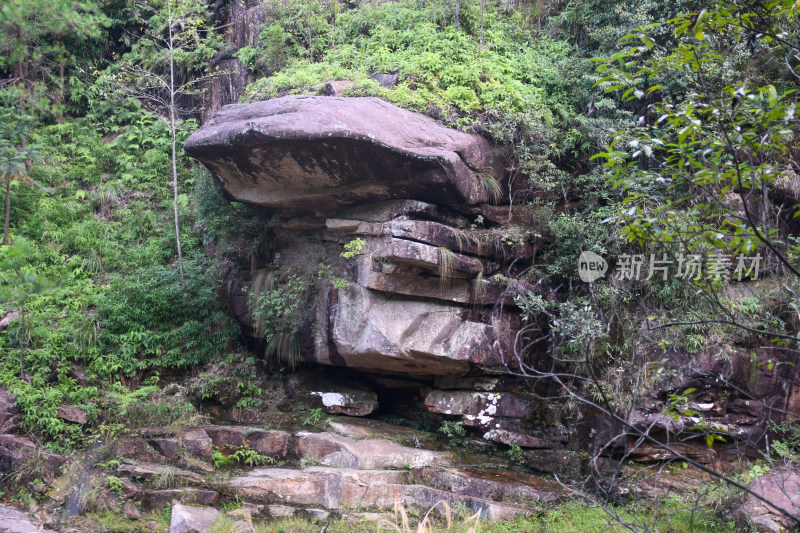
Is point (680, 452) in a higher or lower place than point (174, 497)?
higher

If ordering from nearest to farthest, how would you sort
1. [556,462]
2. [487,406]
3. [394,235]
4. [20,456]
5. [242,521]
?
[242,521] < [20,456] < [556,462] < [394,235] < [487,406]

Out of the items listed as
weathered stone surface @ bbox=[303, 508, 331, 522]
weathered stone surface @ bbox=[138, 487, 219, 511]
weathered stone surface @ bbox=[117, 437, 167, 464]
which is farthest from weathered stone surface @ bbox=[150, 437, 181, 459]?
weathered stone surface @ bbox=[303, 508, 331, 522]

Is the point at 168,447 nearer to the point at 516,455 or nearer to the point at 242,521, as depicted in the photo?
the point at 242,521

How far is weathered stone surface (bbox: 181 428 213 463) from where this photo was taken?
25.8 feet

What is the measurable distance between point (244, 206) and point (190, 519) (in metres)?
5.39

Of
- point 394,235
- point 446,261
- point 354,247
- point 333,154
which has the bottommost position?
point 446,261

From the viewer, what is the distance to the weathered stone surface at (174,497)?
694 cm

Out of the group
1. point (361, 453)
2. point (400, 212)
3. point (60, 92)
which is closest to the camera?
point (361, 453)

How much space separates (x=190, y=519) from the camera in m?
6.47

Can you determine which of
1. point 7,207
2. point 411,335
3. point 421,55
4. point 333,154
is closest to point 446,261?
point 411,335

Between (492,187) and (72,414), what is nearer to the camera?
(72,414)

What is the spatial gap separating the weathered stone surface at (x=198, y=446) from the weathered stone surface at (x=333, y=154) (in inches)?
146

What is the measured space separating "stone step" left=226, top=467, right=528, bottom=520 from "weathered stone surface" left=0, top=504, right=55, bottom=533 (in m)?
2.12

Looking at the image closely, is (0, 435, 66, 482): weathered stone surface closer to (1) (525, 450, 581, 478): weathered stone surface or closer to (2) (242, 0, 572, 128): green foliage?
(1) (525, 450, 581, 478): weathered stone surface
